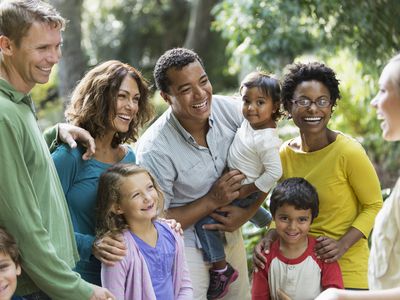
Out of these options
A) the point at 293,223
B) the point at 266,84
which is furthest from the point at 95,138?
the point at 293,223

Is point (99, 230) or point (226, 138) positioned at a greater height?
point (226, 138)

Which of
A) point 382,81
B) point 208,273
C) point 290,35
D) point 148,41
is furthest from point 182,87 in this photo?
point 148,41

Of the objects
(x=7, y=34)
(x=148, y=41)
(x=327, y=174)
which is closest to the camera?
(x=7, y=34)

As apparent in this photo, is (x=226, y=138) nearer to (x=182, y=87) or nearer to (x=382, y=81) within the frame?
(x=182, y=87)

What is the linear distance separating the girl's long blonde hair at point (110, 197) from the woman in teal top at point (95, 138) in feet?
0.19

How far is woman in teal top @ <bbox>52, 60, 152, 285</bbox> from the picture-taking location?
119 inches

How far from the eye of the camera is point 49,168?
260cm

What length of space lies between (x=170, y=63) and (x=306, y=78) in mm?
724

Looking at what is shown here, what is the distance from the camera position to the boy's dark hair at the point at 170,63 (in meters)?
3.47

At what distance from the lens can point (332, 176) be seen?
10.9 feet

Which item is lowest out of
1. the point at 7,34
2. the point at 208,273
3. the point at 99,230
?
the point at 208,273

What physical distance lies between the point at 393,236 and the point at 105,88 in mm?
1552

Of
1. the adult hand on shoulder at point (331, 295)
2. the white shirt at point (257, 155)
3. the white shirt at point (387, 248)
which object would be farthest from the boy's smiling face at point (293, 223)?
the adult hand on shoulder at point (331, 295)

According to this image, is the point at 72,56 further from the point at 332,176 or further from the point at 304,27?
the point at 332,176
